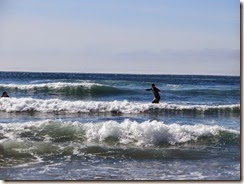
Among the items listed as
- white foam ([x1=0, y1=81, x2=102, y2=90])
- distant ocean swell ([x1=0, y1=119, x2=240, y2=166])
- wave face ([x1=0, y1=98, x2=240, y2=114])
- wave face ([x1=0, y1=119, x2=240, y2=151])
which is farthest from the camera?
white foam ([x1=0, y1=81, x2=102, y2=90])

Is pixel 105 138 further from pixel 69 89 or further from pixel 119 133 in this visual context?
pixel 69 89

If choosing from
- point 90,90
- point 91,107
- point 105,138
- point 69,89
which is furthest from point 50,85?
point 105,138

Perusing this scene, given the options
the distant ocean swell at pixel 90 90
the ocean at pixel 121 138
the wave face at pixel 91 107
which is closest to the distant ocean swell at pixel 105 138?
the ocean at pixel 121 138

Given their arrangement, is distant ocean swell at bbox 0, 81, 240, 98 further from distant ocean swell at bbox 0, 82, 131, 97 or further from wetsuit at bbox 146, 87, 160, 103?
wetsuit at bbox 146, 87, 160, 103

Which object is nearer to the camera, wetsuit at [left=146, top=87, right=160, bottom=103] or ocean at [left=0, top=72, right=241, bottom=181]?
ocean at [left=0, top=72, right=241, bottom=181]

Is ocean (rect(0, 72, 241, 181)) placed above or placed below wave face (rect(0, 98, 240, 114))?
below

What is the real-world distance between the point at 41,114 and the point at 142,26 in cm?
180

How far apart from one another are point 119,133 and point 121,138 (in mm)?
66

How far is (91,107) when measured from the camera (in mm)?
5066

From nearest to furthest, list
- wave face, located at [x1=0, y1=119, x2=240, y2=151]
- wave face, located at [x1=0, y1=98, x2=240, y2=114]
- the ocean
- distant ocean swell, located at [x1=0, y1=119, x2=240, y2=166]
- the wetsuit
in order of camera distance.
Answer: the ocean
distant ocean swell, located at [x1=0, y1=119, x2=240, y2=166]
wave face, located at [x1=0, y1=119, x2=240, y2=151]
wave face, located at [x1=0, y1=98, x2=240, y2=114]
the wetsuit

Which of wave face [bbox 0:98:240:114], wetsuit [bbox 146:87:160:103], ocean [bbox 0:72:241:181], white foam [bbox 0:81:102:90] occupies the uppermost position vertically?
white foam [bbox 0:81:102:90]

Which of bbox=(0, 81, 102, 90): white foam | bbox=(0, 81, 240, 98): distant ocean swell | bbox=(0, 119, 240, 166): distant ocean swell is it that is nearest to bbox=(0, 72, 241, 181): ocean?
bbox=(0, 119, 240, 166): distant ocean swell

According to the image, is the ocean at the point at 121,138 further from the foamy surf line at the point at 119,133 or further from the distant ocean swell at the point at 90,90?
the distant ocean swell at the point at 90,90

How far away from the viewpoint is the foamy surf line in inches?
162
